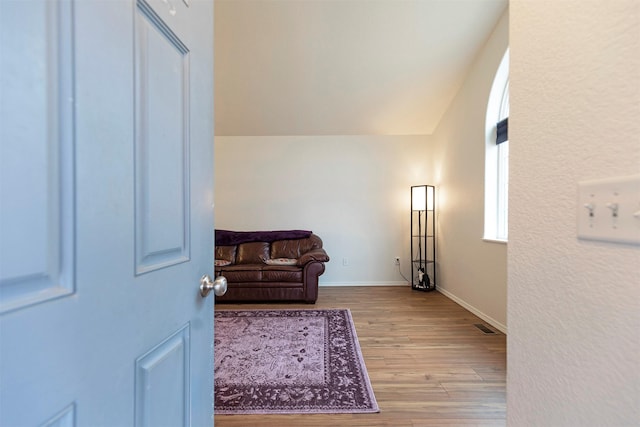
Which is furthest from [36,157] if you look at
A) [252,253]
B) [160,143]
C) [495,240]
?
[252,253]

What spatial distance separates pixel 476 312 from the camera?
10.0 feet

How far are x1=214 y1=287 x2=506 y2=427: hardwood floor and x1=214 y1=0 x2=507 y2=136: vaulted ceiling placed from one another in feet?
8.79

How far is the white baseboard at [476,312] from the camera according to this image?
2.64 metres

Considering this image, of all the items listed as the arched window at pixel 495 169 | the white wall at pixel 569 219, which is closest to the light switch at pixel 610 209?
the white wall at pixel 569 219

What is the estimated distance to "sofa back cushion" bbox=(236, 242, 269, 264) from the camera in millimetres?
4180

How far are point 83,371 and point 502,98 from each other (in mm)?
3633

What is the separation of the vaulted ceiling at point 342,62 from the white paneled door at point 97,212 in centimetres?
264

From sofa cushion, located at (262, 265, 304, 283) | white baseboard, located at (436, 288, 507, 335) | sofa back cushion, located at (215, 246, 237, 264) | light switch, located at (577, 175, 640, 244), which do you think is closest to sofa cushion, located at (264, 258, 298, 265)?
sofa cushion, located at (262, 265, 304, 283)

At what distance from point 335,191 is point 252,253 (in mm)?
1636

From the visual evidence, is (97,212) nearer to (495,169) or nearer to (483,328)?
(483,328)

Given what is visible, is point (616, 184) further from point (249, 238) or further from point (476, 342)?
point (249, 238)

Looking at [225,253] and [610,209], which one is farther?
[225,253]

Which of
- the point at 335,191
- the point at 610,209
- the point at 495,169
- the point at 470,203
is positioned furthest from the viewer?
the point at 335,191

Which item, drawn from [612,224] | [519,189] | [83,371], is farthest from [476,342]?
[83,371]
